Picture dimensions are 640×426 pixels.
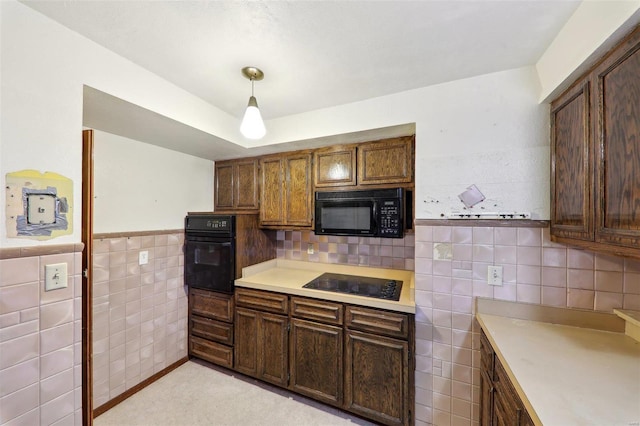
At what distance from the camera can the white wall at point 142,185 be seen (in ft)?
6.41

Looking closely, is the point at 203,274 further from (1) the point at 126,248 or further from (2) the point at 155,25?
(2) the point at 155,25

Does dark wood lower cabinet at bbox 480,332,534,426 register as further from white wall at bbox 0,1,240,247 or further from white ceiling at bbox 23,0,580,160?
white wall at bbox 0,1,240,247

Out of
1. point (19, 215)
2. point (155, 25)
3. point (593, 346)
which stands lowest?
point (593, 346)

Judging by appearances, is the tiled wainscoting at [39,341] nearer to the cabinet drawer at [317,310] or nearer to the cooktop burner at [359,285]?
the cabinet drawer at [317,310]

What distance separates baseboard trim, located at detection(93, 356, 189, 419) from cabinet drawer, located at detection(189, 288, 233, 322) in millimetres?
507

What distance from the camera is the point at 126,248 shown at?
2.09 meters

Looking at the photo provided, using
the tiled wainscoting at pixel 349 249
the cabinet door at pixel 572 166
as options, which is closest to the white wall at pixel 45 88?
the tiled wainscoting at pixel 349 249

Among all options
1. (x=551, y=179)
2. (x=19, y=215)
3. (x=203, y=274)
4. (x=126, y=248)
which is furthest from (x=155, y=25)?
(x=551, y=179)

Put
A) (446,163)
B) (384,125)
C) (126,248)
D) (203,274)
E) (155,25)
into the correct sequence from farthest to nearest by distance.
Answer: (203,274), (126,248), (384,125), (446,163), (155,25)

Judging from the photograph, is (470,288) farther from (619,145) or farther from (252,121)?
(252,121)

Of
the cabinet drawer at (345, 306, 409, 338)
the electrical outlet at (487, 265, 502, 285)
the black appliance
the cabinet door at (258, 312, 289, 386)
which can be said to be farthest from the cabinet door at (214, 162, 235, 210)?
the electrical outlet at (487, 265, 502, 285)

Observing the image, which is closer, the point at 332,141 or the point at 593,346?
the point at 593,346

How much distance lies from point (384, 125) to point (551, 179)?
106 cm


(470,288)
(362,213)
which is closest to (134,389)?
(362,213)
